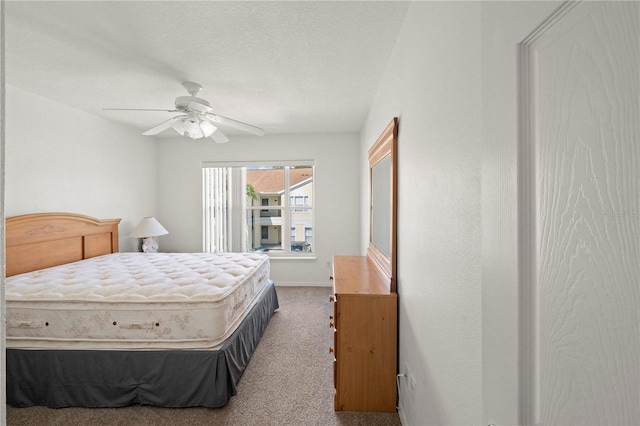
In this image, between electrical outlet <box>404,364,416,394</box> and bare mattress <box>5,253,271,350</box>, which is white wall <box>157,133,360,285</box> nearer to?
bare mattress <box>5,253,271,350</box>

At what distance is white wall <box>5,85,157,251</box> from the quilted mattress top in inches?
29.7

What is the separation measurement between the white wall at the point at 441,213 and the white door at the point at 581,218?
0.40m

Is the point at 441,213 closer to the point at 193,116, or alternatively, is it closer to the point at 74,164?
the point at 193,116

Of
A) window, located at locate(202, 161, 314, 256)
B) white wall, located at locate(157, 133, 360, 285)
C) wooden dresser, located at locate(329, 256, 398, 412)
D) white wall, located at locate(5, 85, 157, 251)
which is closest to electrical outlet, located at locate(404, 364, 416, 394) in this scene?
wooden dresser, located at locate(329, 256, 398, 412)

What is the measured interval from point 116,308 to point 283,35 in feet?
6.81

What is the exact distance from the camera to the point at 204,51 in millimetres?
2066

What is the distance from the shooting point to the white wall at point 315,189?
462 cm

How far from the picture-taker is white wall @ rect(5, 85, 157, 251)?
273 cm

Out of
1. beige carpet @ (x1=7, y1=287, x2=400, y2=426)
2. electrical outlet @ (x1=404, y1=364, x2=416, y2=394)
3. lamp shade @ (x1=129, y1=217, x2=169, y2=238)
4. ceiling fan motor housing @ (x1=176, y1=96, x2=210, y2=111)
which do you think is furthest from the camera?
lamp shade @ (x1=129, y1=217, x2=169, y2=238)

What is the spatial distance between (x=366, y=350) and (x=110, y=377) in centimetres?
167

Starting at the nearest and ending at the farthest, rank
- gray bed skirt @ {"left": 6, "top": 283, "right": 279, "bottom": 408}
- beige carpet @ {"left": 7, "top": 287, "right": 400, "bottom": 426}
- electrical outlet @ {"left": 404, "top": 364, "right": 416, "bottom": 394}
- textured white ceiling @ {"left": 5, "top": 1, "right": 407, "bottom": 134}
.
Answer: electrical outlet @ {"left": 404, "top": 364, "right": 416, "bottom": 394}
textured white ceiling @ {"left": 5, "top": 1, "right": 407, "bottom": 134}
beige carpet @ {"left": 7, "top": 287, "right": 400, "bottom": 426}
gray bed skirt @ {"left": 6, "top": 283, "right": 279, "bottom": 408}

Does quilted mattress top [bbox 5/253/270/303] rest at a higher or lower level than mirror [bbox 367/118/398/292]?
lower

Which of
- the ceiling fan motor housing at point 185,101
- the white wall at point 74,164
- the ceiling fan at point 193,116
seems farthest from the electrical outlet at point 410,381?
the white wall at point 74,164

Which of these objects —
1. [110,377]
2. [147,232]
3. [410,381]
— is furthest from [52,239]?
[410,381]
